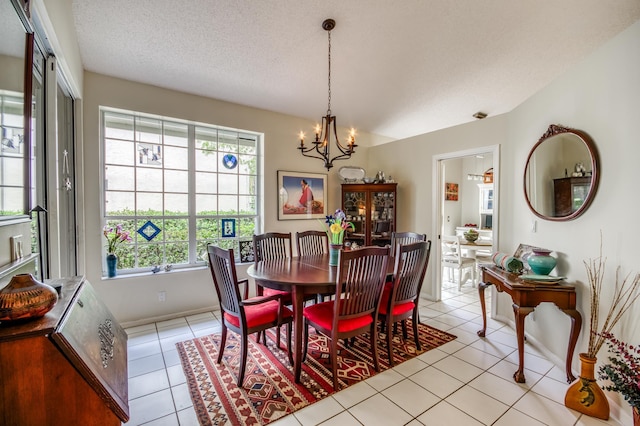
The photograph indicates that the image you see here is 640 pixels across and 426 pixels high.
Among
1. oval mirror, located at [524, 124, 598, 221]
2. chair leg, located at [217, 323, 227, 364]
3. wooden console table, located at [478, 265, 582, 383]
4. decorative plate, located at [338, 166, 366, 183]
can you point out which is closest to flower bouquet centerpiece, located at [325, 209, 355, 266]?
chair leg, located at [217, 323, 227, 364]

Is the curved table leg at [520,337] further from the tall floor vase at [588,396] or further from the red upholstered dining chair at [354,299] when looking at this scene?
the red upholstered dining chair at [354,299]

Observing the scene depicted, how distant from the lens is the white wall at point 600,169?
1860 millimetres

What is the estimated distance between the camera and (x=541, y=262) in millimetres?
2428

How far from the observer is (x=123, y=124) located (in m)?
3.28

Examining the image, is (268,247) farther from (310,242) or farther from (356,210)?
(356,210)

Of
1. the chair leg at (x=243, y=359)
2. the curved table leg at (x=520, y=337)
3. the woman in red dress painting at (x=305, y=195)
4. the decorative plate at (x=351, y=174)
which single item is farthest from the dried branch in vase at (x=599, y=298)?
the woman in red dress painting at (x=305, y=195)

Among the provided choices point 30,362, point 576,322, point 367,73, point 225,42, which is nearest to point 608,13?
point 367,73

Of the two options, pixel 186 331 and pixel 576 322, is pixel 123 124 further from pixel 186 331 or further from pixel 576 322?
pixel 576 322

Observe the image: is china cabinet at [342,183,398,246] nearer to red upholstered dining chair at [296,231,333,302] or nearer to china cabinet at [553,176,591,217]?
red upholstered dining chair at [296,231,333,302]

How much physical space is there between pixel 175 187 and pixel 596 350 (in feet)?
14.0

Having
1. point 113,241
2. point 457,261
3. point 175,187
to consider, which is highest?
point 175,187

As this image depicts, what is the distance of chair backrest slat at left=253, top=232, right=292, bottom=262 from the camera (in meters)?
3.16

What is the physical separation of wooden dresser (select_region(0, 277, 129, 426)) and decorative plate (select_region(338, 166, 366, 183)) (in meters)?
4.07

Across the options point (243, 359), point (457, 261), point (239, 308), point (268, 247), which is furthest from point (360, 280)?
point (457, 261)
